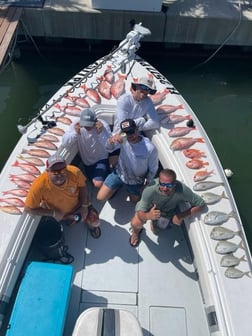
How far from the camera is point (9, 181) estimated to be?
153 inches

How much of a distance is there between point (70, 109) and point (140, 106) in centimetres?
100

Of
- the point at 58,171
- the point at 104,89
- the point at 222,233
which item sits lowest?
the point at 222,233

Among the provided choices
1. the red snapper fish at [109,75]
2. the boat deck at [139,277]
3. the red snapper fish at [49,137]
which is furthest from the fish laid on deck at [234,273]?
the red snapper fish at [109,75]

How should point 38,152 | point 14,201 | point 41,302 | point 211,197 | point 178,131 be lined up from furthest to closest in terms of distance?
1. point 178,131
2. point 38,152
3. point 211,197
4. point 14,201
5. point 41,302

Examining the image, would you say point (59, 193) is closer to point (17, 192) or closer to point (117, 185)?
point (17, 192)

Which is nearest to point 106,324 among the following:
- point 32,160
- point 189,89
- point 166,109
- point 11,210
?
point 11,210

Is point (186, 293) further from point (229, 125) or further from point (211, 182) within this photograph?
point (229, 125)

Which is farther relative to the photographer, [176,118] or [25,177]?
[176,118]

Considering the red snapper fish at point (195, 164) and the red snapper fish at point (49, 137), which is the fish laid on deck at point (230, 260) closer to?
the red snapper fish at point (195, 164)

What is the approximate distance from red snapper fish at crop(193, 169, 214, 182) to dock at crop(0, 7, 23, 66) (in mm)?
4384

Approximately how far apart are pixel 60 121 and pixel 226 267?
2.72 meters

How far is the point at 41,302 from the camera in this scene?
3.07 m

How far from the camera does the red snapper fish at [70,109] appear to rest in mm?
4727

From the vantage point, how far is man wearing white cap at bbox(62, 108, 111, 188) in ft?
13.0
